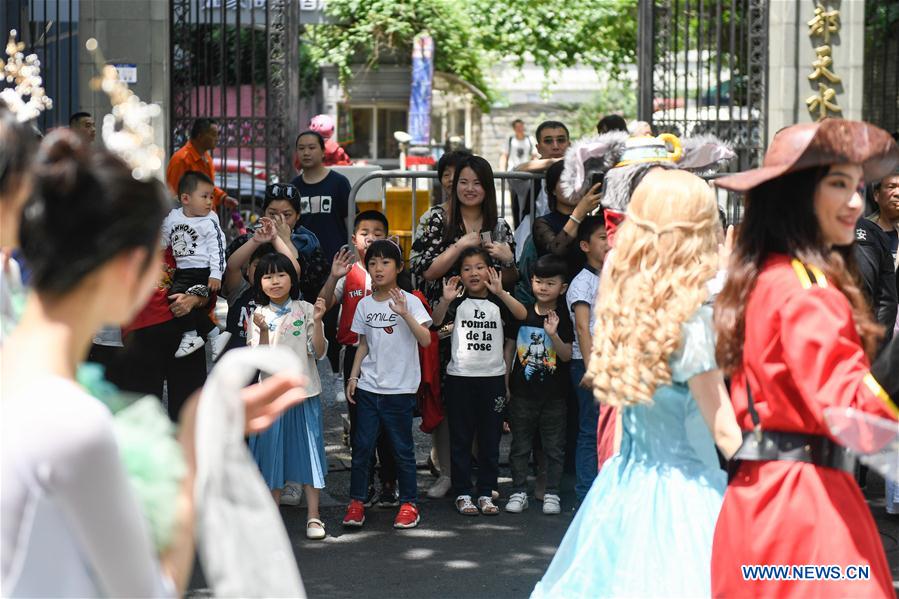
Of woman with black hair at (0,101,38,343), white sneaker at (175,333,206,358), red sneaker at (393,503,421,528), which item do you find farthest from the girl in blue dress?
white sneaker at (175,333,206,358)

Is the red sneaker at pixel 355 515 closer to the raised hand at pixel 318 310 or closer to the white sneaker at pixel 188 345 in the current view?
the raised hand at pixel 318 310

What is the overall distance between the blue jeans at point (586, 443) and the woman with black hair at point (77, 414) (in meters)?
5.15

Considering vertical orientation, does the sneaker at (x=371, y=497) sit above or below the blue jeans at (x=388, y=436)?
below

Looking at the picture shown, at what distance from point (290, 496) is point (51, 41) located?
836 centimetres

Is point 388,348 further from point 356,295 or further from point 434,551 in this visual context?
point 434,551

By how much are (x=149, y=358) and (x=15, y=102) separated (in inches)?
165

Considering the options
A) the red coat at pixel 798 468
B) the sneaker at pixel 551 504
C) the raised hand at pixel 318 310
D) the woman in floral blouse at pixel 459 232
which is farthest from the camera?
the woman in floral blouse at pixel 459 232

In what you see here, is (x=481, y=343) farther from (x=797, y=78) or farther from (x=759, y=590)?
(x=797, y=78)

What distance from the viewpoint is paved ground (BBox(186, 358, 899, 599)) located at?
6.04 meters

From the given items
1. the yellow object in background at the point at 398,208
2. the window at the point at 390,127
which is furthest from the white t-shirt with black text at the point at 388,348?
the window at the point at 390,127

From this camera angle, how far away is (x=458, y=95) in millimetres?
32094

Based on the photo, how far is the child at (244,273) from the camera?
718cm

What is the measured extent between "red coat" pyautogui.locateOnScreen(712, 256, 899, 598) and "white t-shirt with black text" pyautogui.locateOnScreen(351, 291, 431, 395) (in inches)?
155

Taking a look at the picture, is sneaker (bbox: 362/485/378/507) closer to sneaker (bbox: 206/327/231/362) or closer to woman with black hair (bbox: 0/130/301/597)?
sneaker (bbox: 206/327/231/362)
